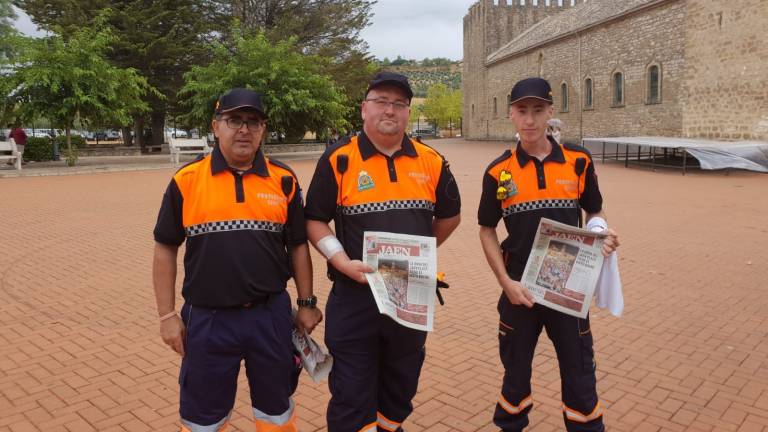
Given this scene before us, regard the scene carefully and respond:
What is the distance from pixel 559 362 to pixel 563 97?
42.8 meters

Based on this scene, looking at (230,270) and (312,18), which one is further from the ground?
(312,18)

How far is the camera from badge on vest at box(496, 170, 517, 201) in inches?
123

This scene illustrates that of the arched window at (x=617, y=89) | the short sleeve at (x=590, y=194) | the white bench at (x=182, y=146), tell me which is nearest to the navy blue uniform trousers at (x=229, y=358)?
the short sleeve at (x=590, y=194)

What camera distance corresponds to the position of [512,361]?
3.24 metres

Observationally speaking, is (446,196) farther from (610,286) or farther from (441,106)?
(441,106)

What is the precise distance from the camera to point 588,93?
39625 mm

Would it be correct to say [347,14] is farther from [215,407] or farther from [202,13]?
[215,407]

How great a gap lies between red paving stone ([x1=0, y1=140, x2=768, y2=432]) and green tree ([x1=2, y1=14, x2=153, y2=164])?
44.6ft

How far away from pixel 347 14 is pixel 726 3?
21.9 m

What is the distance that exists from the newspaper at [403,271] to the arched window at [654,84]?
3268 cm

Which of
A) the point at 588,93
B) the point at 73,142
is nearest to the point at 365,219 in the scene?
the point at 588,93

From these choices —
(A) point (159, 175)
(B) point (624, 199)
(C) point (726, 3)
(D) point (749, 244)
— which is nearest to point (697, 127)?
(C) point (726, 3)

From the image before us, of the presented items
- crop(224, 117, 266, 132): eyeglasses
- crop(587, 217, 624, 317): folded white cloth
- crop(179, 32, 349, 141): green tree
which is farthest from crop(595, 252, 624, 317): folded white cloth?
crop(179, 32, 349, 141): green tree

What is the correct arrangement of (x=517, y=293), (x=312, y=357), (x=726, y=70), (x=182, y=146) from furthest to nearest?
1. (x=182, y=146)
2. (x=726, y=70)
3. (x=517, y=293)
4. (x=312, y=357)
